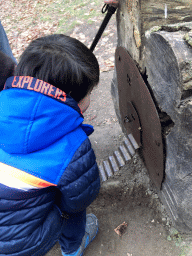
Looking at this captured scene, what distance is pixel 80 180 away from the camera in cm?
138

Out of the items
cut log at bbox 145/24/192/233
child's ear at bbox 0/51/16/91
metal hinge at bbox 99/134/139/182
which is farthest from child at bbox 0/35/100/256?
child's ear at bbox 0/51/16/91

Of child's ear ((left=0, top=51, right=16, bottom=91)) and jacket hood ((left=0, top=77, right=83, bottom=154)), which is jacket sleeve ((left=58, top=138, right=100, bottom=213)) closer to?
jacket hood ((left=0, top=77, right=83, bottom=154))

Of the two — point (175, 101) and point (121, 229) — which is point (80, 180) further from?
point (121, 229)

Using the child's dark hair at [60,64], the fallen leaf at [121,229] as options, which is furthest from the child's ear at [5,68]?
the fallen leaf at [121,229]

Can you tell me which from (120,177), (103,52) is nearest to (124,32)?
(120,177)

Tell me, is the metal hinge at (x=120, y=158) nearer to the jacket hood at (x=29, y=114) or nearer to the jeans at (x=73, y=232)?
the jeans at (x=73, y=232)

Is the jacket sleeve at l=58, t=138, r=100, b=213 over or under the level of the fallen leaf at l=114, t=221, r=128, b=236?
over

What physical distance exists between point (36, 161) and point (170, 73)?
833 millimetres

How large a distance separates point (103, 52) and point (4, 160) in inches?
167

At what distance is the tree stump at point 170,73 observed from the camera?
3.55 feet

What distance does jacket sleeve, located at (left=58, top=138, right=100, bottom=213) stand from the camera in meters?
1.32

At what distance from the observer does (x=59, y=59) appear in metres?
1.28

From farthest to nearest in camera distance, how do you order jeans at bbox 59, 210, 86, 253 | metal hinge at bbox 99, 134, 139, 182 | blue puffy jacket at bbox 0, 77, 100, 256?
metal hinge at bbox 99, 134, 139, 182
jeans at bbox 59, 210, 86, 253
blue puffy jacket at bbox 0, 77, 100, 256

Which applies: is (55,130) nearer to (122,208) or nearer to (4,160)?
(4,160)
